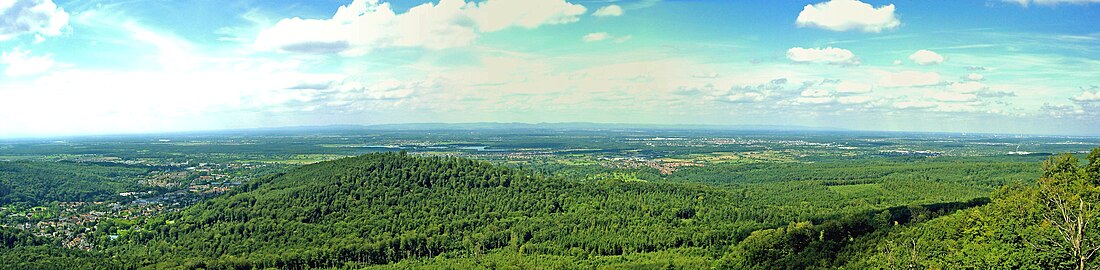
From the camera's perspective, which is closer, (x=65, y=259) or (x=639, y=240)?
(x=65, y=259)

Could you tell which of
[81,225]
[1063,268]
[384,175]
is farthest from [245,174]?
[1063,268]

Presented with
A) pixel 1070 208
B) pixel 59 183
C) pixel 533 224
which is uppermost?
pixel 1070 208

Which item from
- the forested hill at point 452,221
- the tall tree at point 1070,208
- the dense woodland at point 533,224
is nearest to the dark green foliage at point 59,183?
the dense woodland at point 533,224

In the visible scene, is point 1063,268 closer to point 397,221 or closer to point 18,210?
point 397,221

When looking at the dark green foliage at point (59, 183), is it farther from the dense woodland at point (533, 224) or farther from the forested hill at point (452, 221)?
the forested hill at point (452, 221)

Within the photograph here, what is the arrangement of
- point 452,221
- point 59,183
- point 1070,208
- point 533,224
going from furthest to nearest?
point 59,183
point 452,221
point 533,224
point 1070,208

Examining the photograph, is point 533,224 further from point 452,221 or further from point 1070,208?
point 1070,208

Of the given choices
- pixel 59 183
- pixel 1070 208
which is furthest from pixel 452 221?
pixel 59 183
